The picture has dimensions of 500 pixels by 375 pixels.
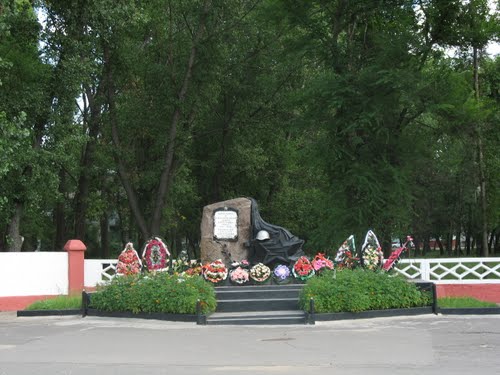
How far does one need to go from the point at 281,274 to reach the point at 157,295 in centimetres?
413

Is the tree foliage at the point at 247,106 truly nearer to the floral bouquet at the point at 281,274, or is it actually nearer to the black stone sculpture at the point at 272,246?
the black stone sculpture at the point at 272,246

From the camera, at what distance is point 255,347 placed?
12055 mm

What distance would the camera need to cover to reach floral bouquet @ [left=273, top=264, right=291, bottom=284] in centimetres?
1881

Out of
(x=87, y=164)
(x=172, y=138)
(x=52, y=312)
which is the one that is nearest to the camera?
(x=52, y=312)

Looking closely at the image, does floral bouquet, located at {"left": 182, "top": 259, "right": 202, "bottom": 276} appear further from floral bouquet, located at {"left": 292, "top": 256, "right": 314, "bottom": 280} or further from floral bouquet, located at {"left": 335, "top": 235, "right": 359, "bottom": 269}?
floral bouquet, located at {"left": 335, "top": 235, "right": 359, "bottom": 269}

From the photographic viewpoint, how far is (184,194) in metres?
35.4

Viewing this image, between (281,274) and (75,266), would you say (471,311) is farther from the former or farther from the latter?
(75,266)

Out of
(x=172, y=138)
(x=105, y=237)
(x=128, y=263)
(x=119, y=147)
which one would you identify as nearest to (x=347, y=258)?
(x=128, y=263)

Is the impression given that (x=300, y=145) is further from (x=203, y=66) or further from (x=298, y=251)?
(x=298, y=251)

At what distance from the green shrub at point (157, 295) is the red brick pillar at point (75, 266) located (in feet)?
13.8

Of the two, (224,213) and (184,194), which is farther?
(184,194)

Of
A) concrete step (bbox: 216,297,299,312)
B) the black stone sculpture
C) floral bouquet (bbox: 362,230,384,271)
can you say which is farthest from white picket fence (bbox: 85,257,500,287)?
concrete step (bbox: 216,297,299,312)

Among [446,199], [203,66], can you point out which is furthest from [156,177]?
[446,199]

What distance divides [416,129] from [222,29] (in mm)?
9878
